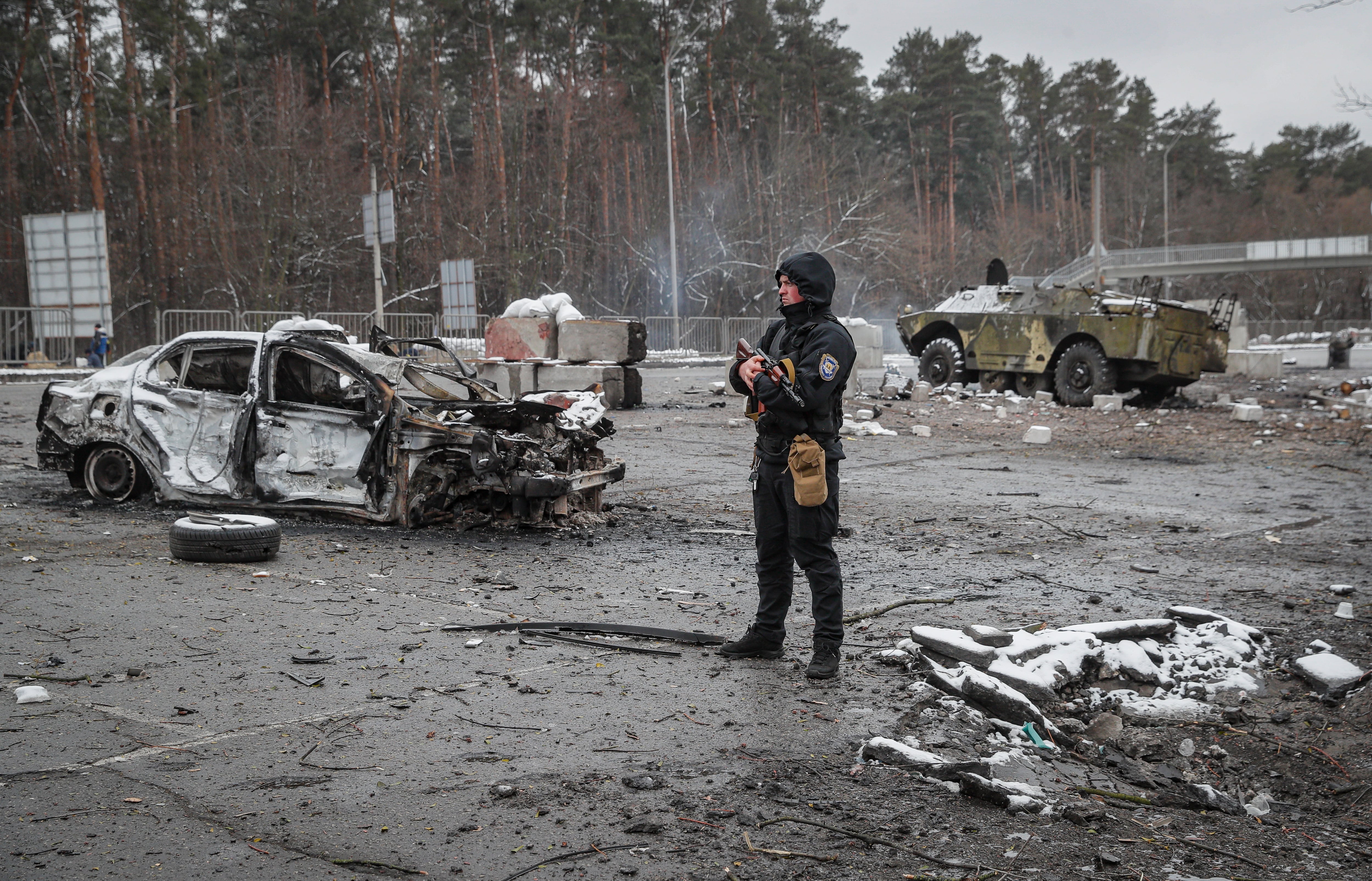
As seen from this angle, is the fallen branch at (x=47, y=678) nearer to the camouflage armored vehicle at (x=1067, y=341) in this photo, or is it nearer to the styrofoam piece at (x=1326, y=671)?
the styrofoam piece at (x=1326, y=671)

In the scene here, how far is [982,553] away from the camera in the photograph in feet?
26.1

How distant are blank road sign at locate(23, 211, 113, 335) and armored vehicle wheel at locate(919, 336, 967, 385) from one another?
1882cm

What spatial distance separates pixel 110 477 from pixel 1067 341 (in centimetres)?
1658

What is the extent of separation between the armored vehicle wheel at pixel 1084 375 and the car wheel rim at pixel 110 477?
16.0 meters

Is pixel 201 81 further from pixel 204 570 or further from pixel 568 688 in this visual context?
pixel 568 688

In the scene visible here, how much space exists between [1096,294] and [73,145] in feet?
97.1

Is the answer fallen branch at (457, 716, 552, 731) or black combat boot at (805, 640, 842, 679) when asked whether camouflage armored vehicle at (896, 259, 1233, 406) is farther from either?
fallen branch at (457, 716, 552, 731)

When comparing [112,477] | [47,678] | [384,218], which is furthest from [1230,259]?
[47,678]

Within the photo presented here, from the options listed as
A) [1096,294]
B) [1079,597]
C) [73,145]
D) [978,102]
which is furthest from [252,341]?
[978,102]

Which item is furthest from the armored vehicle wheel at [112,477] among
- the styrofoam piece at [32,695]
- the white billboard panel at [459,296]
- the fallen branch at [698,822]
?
the white billboard panel at [459,296]

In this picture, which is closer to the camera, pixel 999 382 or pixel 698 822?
pixel 698 822

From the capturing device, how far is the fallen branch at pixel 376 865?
9.90ft

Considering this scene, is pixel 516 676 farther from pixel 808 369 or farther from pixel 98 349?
pixel 98 349

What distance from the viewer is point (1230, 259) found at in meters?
58.1
